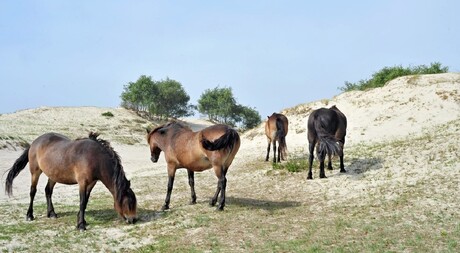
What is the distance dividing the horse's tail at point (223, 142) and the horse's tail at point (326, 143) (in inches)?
193

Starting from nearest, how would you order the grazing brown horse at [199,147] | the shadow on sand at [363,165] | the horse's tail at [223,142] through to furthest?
1. the horse's tail at [223,142]
2. the grazing brown horse at [199,147]
3. the shadow on sand at [363,165]

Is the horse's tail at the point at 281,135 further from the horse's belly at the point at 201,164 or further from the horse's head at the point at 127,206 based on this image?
the horse's head at the point at 127,206

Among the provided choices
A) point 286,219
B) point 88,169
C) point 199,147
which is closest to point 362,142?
point 286,219

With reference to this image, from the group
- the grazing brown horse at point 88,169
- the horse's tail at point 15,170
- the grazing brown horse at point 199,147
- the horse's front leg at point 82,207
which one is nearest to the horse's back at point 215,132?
the grazing brown horse at point 199,147

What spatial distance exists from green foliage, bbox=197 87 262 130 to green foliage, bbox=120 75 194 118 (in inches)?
157

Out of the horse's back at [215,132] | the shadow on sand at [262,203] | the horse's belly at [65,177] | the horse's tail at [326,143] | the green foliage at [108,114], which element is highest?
the green foliage at [108,114]

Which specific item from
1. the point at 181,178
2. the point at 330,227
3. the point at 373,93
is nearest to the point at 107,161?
the point at 330,227

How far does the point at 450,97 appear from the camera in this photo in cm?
3167

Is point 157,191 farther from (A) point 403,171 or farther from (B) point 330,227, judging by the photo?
(A) point 403,171

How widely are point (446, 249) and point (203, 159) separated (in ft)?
21.6

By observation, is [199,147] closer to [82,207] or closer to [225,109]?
[82,207]

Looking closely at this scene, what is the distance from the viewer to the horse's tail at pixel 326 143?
50.5ft

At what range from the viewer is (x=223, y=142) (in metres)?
11.8

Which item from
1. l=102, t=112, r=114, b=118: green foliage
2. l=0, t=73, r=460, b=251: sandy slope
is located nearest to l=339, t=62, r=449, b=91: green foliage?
l=0, t=73, r=460, b=251: sandy slope
